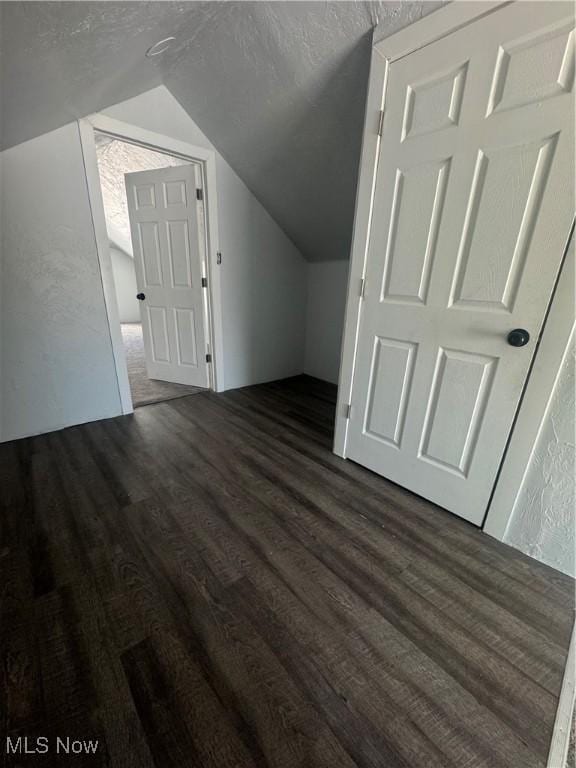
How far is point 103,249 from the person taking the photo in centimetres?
213

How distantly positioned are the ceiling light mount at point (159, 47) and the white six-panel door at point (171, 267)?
0.79 m

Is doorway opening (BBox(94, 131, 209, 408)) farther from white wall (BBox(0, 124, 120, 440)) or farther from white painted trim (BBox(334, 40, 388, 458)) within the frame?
white painted trim (BBox(334, 40, 388, 458))

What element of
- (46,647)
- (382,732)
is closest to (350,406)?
(382,732)

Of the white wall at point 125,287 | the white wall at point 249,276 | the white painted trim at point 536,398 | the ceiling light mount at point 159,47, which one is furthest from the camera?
the white wall at point 125,287

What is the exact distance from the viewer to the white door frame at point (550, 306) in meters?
1.14

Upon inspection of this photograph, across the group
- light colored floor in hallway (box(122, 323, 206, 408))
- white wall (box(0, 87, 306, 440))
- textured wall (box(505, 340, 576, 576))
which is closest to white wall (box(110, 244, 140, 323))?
light colored floor in hallway (box(122, 323, 206, 408))

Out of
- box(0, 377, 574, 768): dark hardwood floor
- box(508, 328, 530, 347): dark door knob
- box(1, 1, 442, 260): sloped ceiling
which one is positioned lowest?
box(0, 377, 574, 768): dark hardwood floor

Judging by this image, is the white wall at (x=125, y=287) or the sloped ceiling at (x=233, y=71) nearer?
the sloped ceiling at (x=233, y=71)

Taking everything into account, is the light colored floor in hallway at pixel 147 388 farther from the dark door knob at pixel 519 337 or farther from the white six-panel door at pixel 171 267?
the dark door knob at pixel 519 337

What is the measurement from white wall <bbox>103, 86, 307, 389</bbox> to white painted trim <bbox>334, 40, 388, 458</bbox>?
5.00 feet

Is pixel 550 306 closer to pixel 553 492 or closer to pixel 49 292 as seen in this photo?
pixel 553 492

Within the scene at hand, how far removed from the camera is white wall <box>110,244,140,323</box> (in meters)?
7.16

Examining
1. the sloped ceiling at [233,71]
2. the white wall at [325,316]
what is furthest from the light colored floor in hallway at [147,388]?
the sloped ceiling at [233,71]

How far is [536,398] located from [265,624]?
1328 mm
